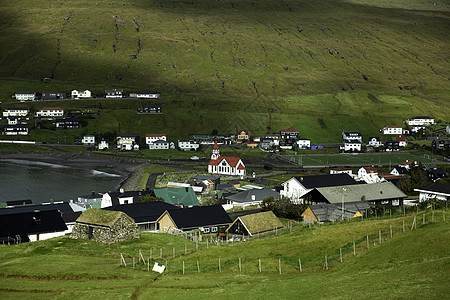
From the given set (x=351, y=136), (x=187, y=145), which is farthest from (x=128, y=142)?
(x=351, y=136)

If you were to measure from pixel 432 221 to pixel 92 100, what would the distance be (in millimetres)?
149658

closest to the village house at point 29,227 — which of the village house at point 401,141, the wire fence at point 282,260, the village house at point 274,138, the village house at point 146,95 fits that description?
the wire fence at point 282,260

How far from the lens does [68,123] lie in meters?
144

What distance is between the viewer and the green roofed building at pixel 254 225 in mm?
42125

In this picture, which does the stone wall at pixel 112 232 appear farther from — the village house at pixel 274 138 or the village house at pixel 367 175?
the village house at pixel 274 138

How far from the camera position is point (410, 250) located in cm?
2333

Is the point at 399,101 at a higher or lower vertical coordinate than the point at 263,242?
higher

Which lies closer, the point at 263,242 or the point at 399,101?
the point at 263,242

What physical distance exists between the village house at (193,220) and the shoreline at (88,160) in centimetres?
6020

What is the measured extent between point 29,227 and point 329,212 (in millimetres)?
24723

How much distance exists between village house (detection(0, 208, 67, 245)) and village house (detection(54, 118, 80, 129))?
10238cm

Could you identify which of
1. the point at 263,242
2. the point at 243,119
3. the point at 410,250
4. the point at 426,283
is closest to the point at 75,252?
the point at 263,242

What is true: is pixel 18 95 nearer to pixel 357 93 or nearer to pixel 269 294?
pixel 357 93

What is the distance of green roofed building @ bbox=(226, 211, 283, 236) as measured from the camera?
4212 centimetres
